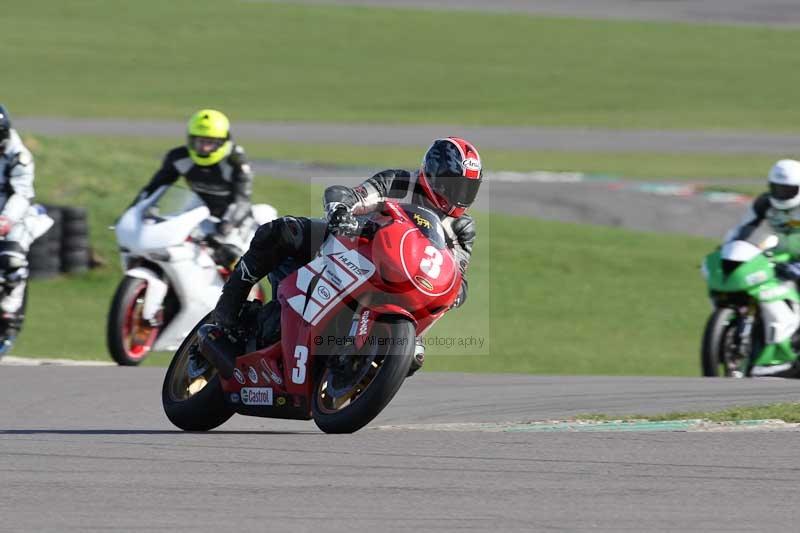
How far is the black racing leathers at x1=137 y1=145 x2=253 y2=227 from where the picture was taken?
12.7 meters

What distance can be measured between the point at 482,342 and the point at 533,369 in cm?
466

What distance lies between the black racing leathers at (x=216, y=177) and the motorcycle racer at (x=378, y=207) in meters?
5.09

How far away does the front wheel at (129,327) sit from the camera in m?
11.7

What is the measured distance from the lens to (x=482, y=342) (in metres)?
8.55

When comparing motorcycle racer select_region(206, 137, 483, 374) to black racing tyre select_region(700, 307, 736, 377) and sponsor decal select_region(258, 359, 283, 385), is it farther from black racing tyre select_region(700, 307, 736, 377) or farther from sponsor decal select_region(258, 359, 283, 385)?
black racing tyre select_region(700, 307, 736, 377)

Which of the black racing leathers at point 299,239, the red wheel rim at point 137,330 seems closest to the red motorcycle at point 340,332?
the black racing leathers at point 299,239

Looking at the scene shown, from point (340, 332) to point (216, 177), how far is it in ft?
19.2

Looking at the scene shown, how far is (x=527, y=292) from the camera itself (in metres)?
17.0

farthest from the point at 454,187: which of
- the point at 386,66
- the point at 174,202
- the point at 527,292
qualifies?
the point at 386,66

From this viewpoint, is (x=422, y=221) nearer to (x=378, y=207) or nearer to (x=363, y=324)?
(x=378, y=207)

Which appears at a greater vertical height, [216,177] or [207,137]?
[207,137]

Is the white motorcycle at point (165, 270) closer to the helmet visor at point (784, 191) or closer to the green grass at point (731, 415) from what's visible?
the helmet visor at point (784, 191)

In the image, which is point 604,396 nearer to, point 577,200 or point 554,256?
point 554,256

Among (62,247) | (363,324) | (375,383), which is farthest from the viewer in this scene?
(62,247)
